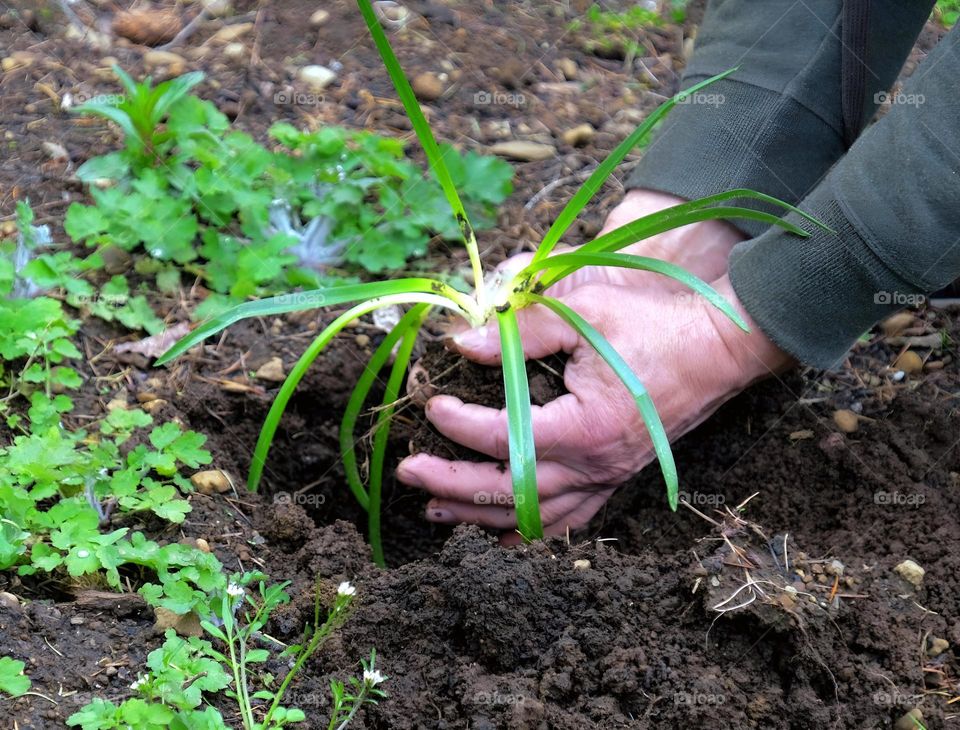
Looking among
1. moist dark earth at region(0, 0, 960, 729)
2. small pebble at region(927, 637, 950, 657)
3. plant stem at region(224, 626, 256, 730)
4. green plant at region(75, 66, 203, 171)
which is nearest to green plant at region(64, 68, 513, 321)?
green plant at region(75, 66, 203, 171)

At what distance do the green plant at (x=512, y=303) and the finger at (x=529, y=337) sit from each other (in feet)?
0.09

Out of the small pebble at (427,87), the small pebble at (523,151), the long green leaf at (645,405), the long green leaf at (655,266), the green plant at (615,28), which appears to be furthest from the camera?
the green plant at (615,28)

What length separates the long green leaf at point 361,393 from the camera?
180 cm

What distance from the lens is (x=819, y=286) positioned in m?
1.64

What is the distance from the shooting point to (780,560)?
146cm

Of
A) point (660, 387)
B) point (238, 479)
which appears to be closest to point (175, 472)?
point (238, 479)

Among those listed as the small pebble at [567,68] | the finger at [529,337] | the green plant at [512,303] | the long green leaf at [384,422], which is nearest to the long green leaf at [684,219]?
the green plant at [512,303]

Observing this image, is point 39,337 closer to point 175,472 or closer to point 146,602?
point 175,472

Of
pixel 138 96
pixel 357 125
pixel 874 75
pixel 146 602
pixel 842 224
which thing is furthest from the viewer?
pixel 357 125

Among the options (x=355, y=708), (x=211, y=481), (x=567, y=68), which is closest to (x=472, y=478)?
(x=211, y=481)

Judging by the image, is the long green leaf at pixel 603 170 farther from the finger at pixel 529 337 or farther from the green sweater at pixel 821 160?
the green sweater at pixel 821 160

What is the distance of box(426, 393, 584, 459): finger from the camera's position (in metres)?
1.69

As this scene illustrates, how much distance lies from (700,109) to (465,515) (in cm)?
101

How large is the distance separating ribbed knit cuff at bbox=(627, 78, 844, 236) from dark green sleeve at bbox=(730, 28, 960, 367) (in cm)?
29
